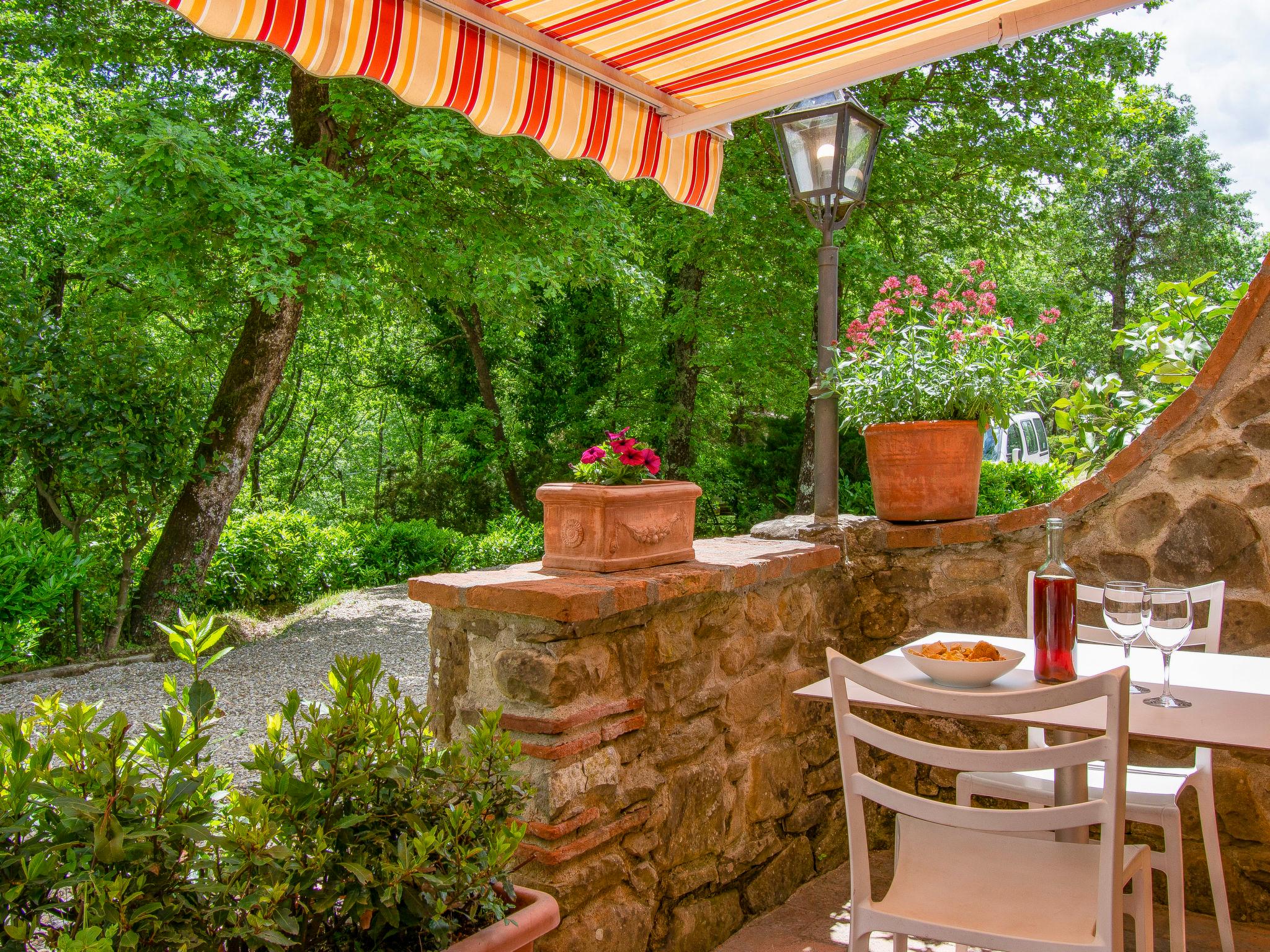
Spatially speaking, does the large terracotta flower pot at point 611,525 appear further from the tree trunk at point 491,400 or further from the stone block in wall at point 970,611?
the tree trunk at point 491,400

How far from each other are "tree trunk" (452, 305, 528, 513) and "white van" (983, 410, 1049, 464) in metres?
6.23

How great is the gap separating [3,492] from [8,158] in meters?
2.84

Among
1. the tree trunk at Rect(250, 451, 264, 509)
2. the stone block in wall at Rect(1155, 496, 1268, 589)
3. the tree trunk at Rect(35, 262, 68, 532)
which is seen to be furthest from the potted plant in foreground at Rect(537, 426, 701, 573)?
the tree trunk at Rect(250, 451, 264, 509)

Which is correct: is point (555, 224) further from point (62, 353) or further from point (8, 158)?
point (8, 158)

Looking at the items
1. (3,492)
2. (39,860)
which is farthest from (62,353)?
(39,860)

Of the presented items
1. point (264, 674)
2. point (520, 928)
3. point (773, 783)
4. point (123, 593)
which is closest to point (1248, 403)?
point (773, 783)

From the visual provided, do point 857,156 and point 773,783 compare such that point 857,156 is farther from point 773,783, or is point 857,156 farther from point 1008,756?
point 1008,756

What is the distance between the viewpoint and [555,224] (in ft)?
23.4

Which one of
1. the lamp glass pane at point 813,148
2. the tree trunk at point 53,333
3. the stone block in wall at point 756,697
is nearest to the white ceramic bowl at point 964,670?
the stone block in wall at point 756,697

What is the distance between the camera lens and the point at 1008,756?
1.42m

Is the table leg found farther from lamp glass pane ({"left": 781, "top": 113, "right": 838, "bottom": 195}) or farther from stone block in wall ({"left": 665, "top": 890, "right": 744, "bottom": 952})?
lamp glass pane ({"left": 781, "top": 113, "right": 838, "bottom": 195})

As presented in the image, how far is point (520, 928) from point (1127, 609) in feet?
4.37

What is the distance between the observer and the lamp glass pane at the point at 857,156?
2.91 meters

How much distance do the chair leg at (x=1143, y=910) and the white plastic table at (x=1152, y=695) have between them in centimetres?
17
